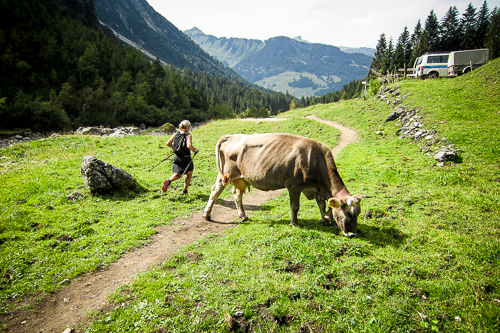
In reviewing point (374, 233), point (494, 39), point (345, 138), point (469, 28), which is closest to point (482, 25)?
point (469, 28)

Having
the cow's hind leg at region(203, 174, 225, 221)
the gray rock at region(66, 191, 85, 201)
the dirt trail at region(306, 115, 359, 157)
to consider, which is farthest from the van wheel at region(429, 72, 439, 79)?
the gray rock at region(66, 191, 85, 201)

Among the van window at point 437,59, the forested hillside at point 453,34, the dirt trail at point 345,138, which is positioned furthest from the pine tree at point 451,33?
the dirt trail at point 345,138

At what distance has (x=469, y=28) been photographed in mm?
66875

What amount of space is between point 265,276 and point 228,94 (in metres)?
191

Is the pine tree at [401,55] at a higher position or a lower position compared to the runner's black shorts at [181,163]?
higher

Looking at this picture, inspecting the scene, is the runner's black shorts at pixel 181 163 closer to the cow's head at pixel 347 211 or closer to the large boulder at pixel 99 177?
the large boulder at pixel 99 177

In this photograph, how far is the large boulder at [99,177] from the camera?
10.8m

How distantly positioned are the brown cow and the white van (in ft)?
124

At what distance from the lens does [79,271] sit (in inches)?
240

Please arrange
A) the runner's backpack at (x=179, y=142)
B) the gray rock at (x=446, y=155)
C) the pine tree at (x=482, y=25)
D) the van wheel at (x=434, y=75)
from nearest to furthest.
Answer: the runner's backpack at (x=179, y=142), the gray rock at (x=446, y=155), the van wheel at (x=434, y=75), the pine tree at (x=482, y=25)

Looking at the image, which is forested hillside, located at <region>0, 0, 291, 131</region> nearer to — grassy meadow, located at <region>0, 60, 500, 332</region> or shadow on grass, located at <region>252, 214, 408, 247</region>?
grassy meadow, located at <region>0, 60, 500, 332</region>

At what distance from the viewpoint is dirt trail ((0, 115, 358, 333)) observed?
4.69m

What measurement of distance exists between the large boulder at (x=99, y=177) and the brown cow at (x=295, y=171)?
616 cm

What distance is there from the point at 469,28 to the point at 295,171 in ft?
308
